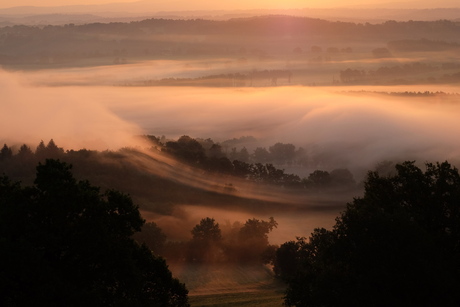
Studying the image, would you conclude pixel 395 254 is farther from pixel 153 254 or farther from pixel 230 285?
pixel 230 285

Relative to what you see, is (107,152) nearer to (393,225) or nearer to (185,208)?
(185,208)

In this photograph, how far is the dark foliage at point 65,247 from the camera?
702 inches

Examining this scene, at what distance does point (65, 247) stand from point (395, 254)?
10875 mm

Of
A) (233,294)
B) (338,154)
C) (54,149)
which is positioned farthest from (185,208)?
(338,154)

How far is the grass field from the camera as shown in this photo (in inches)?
1451

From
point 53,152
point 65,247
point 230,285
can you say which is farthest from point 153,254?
point 53,152

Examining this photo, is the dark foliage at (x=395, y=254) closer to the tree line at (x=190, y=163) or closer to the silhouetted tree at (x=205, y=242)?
the silhouetted tree at (x=205, y=242)

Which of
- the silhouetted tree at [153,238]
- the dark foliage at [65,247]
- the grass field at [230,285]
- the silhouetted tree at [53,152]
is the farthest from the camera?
the silhouetted tree at [53,152]

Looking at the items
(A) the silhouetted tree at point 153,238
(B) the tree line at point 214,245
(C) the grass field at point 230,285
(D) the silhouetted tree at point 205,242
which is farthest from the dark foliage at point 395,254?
(D) the silhouetted tree at point 205,242

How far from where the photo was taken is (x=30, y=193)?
1955 cm

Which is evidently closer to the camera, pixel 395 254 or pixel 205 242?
pixel 395 254

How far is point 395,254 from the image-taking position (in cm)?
2144

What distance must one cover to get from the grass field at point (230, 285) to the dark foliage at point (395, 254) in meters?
11.4

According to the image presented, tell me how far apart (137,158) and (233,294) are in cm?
5283
